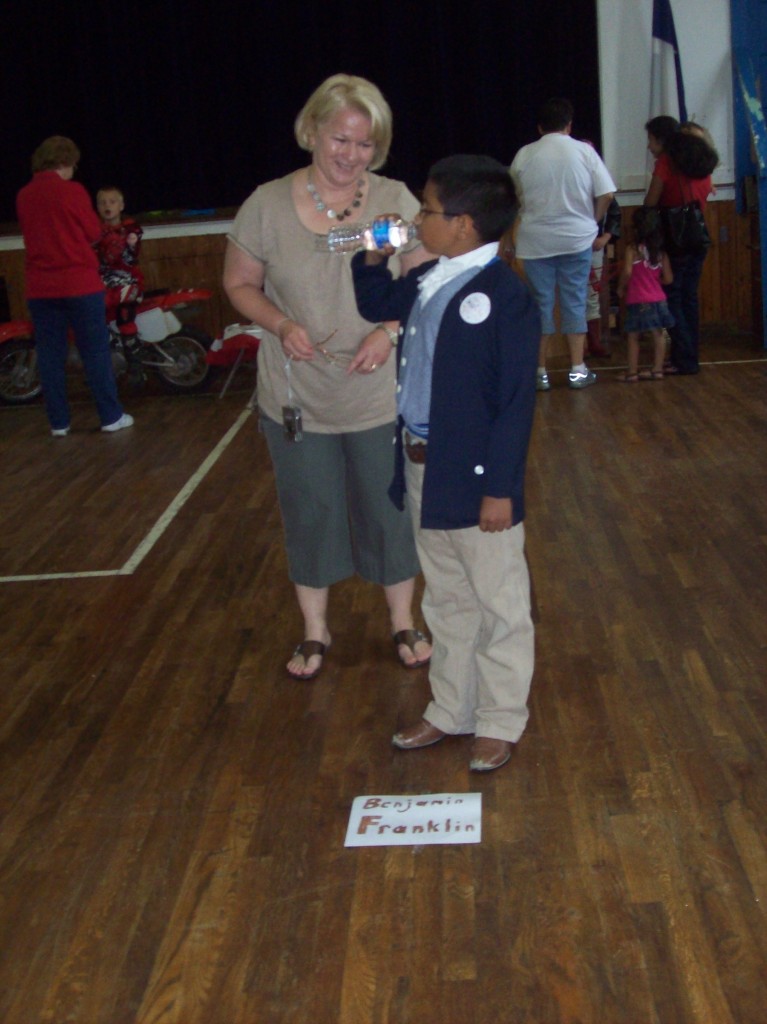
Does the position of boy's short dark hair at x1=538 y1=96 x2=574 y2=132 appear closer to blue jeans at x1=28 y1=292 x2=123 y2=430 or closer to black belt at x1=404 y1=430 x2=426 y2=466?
blue jeans at x1=28 y1=292 x2=123 y2=430

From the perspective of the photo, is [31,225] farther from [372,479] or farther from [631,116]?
[631,116]

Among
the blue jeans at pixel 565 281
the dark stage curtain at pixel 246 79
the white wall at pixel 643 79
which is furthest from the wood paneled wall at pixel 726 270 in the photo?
the blue jeans at pixel 565 281

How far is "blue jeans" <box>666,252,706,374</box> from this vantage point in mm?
6453

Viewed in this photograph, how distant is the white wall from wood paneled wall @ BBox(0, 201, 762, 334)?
0.26 meters

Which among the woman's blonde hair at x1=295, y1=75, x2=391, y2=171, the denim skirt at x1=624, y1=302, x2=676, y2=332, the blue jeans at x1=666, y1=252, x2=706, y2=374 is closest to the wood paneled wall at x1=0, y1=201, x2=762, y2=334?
the blue jeans at x1=666, y1=252, x2=706, y2=374

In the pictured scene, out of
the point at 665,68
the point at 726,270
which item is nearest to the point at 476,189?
the point at 665,68

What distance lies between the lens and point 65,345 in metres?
6.18

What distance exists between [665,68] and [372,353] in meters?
6.08

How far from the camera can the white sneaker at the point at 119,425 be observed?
6.37 m

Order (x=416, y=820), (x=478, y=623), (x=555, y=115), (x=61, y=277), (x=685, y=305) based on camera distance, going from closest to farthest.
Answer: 1. (x=416, y=820)
2. (x=478, y=623)
3. (x=61, y=277)
4. (x=555, y=115)
5. (x=685, y=305)

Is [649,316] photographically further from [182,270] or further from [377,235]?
[377,235]

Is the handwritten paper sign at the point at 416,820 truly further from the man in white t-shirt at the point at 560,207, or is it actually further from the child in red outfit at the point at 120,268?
the child in red outfit at the point at 120,268

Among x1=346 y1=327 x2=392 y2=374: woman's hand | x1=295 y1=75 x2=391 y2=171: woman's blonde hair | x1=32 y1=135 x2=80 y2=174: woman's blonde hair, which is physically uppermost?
x1=295 y1=75 x2=391 y2=171: woman's blonde hair

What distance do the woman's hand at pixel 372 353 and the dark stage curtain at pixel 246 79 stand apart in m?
5.76
